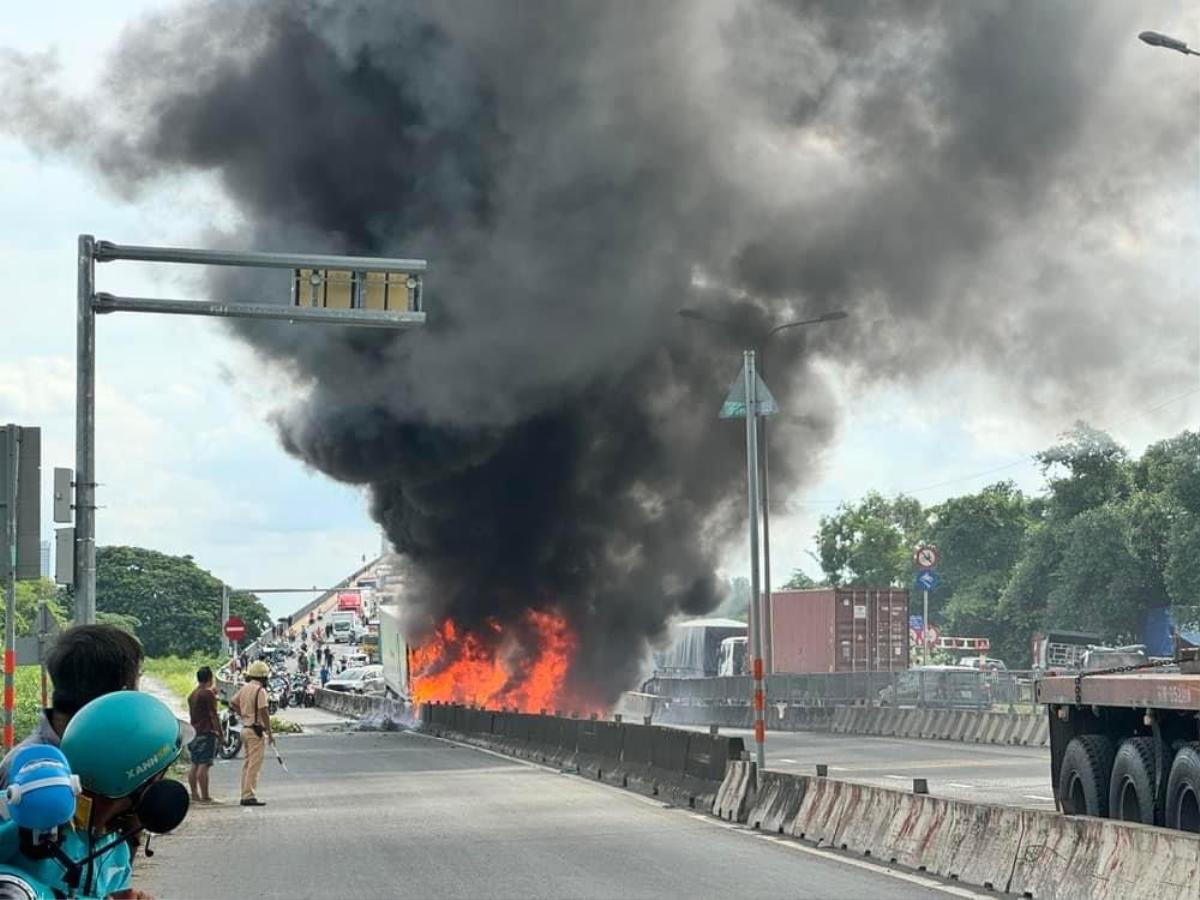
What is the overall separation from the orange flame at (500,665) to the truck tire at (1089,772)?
33768 mm

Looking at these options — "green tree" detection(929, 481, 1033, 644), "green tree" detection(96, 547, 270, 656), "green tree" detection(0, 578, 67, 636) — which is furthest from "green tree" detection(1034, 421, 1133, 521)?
"green tree" detection(96, 547, 270, 656)

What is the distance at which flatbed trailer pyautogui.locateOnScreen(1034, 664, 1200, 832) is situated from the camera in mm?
14055

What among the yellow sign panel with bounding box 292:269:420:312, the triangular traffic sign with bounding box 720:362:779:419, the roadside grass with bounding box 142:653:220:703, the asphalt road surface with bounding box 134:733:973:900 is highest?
the yellow sign panel with bounding box 292:269:420:312

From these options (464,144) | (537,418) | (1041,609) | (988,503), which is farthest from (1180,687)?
(988,503)

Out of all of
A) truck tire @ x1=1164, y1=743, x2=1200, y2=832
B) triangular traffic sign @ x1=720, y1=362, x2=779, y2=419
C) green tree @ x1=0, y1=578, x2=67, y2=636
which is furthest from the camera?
green tree @ x1=0, y1=578, x2=67, y2=636

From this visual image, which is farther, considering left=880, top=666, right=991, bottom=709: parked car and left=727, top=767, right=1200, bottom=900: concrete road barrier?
left=880, top=666, right=991, bottom=709: parked car

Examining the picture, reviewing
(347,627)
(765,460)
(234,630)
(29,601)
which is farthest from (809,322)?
(347,627)

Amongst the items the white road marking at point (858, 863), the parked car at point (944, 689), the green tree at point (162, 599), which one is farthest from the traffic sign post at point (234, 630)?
the green tree at point (162, 599)

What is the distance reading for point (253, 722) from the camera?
22.5 meters

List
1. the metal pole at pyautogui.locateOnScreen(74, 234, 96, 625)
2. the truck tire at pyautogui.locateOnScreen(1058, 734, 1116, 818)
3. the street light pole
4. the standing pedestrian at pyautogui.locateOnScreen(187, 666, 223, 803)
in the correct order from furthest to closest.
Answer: the street light pole, the standing pedestrian at pyautogui.locateOnScreen(187, 666, 223, 803), the metal pole at pyautogui.locateOnScreen(74, 234, 96, 625), the truck tire at pyautogui.locateOnScreen(1058, 734, 1116, 818)

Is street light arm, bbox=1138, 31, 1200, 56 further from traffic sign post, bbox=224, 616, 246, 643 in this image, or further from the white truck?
the white truck

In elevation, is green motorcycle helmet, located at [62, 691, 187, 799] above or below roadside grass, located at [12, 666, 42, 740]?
above

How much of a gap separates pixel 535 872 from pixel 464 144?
31.2 m

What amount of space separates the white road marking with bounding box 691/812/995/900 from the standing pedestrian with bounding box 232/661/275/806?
5307mm
